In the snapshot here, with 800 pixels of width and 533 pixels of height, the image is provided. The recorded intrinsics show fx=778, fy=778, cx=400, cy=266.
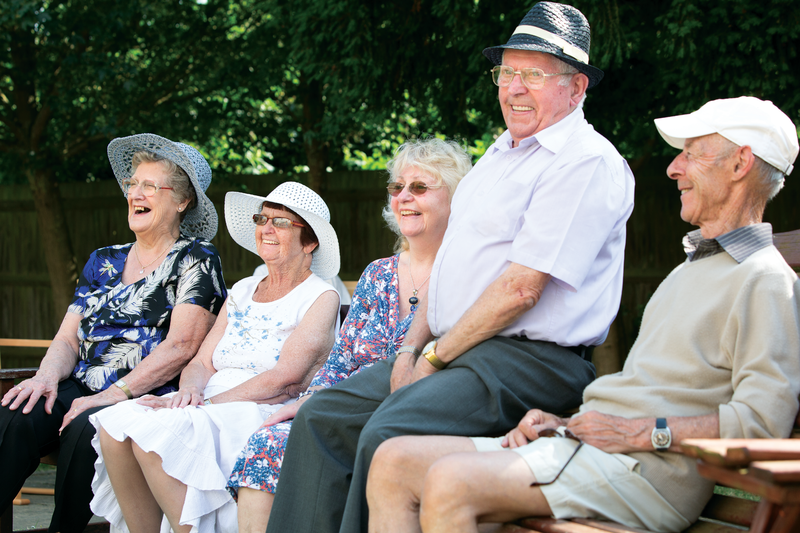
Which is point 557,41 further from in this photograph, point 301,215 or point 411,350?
point 301,215

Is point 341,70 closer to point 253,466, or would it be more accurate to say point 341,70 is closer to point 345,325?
point 345,325

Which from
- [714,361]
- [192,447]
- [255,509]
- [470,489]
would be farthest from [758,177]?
[192,447]

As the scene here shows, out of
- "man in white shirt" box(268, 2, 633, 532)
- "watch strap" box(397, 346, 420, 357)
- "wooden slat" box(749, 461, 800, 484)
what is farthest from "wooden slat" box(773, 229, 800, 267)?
"watch strap" box(397, 346, 420, 357)

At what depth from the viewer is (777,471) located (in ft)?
5.03

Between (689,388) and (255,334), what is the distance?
1.99 meters

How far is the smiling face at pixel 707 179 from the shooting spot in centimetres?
205

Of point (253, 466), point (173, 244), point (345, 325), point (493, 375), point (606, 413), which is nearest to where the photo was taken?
point (606, 413)

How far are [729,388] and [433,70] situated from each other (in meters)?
4.48

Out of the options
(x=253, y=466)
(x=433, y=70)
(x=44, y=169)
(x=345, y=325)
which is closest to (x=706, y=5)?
(x=433, y=70)

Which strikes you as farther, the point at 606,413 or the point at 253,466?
the point at 253,466

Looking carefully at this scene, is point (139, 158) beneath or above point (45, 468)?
above

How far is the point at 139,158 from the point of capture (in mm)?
3811

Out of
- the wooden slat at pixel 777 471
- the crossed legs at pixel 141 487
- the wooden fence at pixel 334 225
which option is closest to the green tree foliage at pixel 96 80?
the wooden fence at pixel 334 225

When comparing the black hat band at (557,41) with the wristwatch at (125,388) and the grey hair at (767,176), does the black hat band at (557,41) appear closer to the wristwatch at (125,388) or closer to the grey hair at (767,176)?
the grey hair at (767,176)
